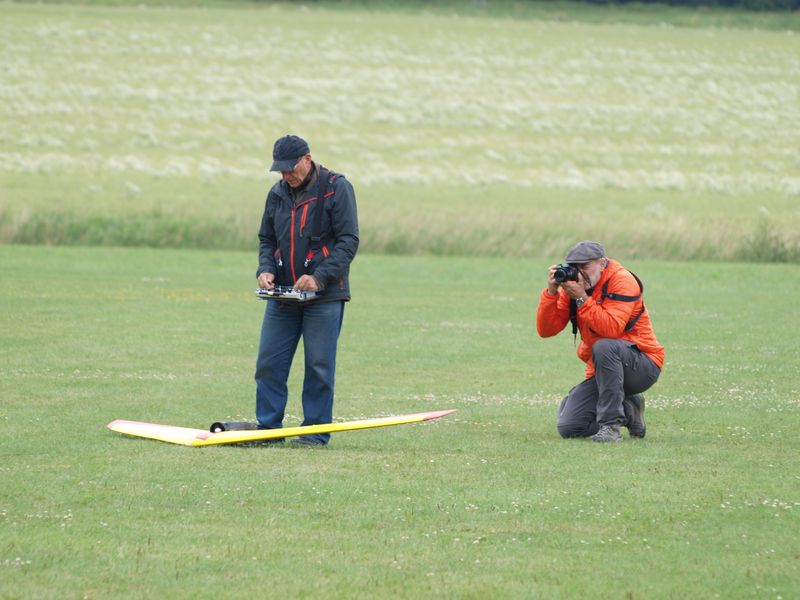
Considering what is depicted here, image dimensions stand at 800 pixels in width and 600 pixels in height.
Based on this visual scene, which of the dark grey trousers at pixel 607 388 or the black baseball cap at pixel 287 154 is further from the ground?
the black baseball cap at pixel 287 154

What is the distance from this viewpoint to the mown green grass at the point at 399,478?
6074 millimetres

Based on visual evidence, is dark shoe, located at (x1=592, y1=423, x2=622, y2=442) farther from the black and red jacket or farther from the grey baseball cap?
the black and red jacket

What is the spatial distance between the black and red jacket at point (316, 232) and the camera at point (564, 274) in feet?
4.60

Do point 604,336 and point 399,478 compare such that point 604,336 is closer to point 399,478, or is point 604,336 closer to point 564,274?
point 564,274

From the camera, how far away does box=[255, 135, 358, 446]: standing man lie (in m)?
9.26

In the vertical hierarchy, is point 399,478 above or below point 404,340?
above

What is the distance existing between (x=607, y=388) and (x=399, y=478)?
2.16 m

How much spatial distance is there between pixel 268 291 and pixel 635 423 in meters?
2.82

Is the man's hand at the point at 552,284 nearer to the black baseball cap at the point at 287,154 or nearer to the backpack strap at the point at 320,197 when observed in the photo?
the backpack strap at the point at 320,197

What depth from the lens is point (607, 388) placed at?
31.5 ft

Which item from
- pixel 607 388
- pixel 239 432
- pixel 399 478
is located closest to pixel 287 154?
pixel 239 432

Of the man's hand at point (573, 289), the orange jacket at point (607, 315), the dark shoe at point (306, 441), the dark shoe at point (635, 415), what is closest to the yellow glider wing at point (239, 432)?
the dark shoe at point (306, 441)

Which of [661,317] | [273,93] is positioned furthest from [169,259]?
[273,93]

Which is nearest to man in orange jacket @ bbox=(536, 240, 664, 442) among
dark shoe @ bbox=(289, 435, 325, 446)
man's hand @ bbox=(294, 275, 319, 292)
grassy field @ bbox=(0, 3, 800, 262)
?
man's hand @ bbox=(294, 275, 319, 292)
